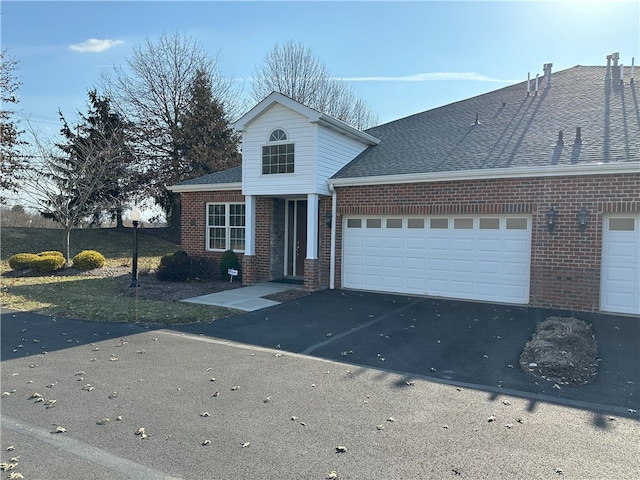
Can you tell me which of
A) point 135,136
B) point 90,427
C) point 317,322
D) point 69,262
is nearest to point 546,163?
point 317,322

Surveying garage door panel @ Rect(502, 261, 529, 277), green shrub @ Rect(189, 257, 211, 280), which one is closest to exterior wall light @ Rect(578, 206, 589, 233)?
garage door panel @ Rect(502, 261, 529, 277)

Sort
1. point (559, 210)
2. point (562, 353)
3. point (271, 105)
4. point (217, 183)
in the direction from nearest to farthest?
point (562, 353)
point (559, 210)
point (271, 105)
point (217, 183)

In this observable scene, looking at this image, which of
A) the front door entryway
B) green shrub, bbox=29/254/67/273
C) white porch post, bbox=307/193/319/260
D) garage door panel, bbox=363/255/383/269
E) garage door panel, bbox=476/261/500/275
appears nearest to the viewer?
garage door panel, bbox=476/261/500/275

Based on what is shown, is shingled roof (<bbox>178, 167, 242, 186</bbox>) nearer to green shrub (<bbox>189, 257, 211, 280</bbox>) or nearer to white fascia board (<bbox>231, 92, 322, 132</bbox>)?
white fascia board (<bbox>231, 92, 322, 132</bbox>)

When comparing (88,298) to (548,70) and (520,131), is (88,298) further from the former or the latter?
(548,70)

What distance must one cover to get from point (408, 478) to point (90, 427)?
120 inches

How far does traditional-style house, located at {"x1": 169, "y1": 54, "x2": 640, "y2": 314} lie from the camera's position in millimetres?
9461

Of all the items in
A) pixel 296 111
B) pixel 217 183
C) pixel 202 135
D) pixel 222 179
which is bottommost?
pixel 217 183

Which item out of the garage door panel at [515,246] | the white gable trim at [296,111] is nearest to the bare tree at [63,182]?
the white gable trim at [296,111]

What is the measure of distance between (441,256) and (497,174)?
2490mm

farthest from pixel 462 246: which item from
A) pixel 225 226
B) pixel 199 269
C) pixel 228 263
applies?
pixel 199 269

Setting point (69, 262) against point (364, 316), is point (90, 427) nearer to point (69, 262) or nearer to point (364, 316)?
point (364, 316)

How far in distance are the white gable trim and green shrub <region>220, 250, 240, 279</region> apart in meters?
4.23

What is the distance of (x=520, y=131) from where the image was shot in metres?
12.4
